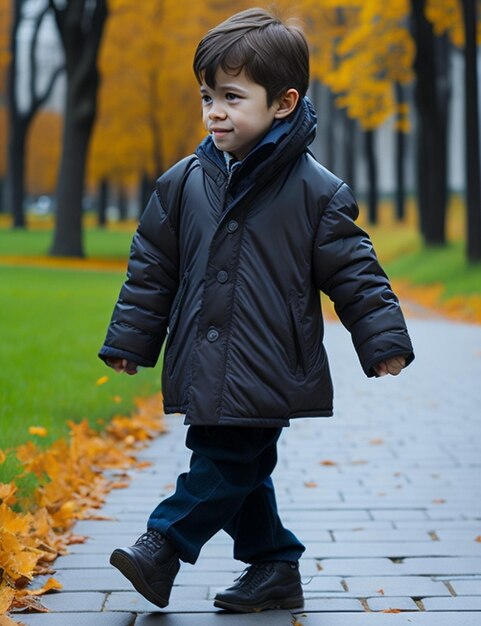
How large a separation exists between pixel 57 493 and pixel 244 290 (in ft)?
6.40

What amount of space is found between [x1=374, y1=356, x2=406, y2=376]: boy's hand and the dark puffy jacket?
0.03 meters

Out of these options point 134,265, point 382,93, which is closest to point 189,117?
point 382,93

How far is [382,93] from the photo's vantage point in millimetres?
28953

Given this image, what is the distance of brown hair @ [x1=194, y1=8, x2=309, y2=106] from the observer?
138 inches

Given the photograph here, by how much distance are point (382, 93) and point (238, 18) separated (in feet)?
85.0

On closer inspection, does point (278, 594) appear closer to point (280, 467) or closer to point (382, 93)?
point (280, 467)

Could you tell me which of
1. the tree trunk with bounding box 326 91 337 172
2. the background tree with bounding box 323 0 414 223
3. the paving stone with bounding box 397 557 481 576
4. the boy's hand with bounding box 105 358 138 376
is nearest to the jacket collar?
the boy's hand with bounding box 105 358 138 376

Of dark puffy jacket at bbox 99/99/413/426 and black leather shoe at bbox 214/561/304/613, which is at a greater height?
dark puffy jacket at bbox 99/99/413/426

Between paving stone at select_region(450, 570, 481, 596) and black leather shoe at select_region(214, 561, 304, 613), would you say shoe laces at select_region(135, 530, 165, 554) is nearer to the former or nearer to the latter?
black leather shoe at select_region(214, 561, 304, 613)

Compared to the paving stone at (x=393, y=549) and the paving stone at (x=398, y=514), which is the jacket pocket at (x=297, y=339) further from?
the paving stone at (x=398, y=514)

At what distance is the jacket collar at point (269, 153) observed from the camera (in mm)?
3590

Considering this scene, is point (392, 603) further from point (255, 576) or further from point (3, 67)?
point (3, 67)

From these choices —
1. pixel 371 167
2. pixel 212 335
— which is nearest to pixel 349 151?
pixel 371 167

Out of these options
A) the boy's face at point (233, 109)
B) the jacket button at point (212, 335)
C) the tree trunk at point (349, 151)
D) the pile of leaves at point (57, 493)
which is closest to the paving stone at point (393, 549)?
the pile of leaves at point (57, 493)
